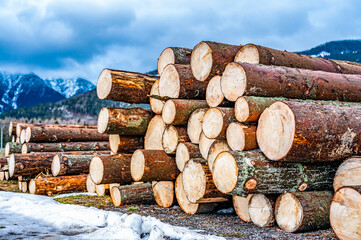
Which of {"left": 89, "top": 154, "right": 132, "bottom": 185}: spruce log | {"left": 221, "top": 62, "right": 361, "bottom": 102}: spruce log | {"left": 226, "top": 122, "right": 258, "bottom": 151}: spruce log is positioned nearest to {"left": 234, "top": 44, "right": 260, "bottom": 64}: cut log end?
{"left": 221, "top": 62, "right": 361, "bottom": 102}: spruce log

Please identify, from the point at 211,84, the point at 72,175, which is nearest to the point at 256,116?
the point at 211,84

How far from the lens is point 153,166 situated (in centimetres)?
550

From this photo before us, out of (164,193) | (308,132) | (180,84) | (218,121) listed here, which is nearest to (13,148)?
(164,193)

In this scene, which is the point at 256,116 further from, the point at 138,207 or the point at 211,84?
the point at 138,207

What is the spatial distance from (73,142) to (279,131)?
25.3ft

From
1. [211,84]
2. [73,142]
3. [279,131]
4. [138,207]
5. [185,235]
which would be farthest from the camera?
[73,142]

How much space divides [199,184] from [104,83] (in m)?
2.76

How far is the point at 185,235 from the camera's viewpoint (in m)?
3.52

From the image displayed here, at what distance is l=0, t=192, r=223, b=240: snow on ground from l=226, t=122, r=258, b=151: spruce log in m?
1.23

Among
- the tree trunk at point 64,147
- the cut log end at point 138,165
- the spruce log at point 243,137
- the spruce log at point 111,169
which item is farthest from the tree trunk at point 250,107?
the tree trunk at point 64,147

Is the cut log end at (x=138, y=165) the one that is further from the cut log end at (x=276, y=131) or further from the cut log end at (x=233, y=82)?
the cut log end at (x=276, y=131)

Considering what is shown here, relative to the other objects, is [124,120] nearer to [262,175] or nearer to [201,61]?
[201,61]

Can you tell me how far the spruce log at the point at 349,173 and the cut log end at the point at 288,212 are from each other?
58 cm

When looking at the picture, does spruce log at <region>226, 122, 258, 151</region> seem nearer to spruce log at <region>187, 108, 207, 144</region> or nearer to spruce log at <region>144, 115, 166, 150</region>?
spruce log at <region>187, 108, 207, 144</region>
